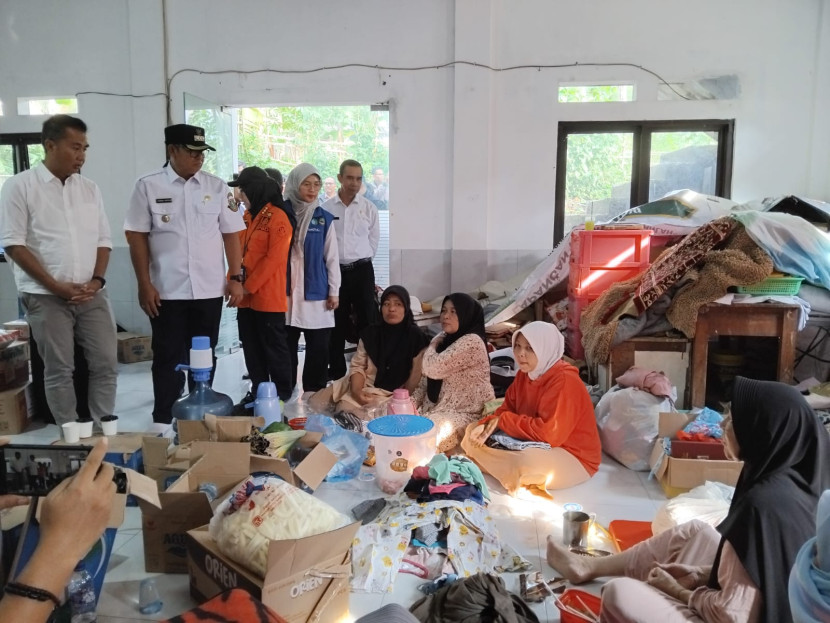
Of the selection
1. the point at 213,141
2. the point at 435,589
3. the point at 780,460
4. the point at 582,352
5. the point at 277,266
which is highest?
the point at 213,141

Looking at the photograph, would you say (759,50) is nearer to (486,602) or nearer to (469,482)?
(469,482)

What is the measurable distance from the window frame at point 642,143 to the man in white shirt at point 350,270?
190 centimetres

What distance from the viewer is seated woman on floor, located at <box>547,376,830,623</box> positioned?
146 cm

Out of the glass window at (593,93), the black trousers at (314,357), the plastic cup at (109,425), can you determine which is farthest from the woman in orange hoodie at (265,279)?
the glass window at (593,93)

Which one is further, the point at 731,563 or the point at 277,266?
the point at 277,266

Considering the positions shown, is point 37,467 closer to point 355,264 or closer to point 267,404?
point 267,404

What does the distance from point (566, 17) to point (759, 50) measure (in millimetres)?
1595

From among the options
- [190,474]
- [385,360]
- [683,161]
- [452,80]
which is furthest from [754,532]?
[452,80]

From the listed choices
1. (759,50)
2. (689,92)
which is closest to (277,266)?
(689,92)

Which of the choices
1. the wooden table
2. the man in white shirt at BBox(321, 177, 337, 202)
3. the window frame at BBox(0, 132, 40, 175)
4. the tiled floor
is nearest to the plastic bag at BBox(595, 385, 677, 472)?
the tiled floor

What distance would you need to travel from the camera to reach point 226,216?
3.60 metres

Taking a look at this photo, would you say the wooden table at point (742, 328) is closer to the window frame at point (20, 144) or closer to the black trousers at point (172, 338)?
the black trousers at point (172, 338)

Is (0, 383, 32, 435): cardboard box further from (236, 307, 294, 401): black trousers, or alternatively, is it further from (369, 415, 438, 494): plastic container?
(369, 415, 438, 494): plastic container

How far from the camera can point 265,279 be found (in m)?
3.85
